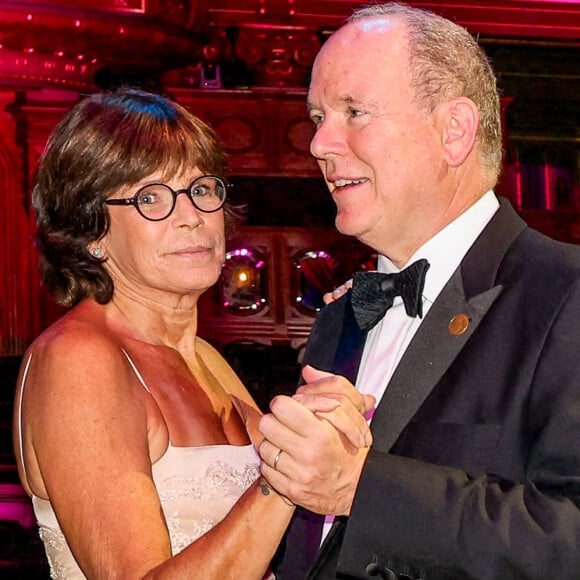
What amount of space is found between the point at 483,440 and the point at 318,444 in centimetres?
29

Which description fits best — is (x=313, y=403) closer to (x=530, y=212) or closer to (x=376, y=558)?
(x=376, y=558)

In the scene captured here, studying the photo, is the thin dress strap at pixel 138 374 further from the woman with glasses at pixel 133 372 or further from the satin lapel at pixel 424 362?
the satin lapel at pixel 424 362

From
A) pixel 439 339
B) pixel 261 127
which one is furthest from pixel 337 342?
pixel 261 127

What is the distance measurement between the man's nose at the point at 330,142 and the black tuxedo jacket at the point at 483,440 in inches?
14.0

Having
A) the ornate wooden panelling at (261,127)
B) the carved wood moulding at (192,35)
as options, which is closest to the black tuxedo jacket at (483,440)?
the carved wood moulding at (192,35)

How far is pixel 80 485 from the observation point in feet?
6.81

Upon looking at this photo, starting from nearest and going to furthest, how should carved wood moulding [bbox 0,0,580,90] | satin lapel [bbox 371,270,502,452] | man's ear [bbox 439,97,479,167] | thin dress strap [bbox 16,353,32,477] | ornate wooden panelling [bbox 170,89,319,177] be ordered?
satin lapel [bbox 371,270,502,452] < man's ear [bbox 439,97,479,167] < thin dress strap [bbox 16,353,32,477] < carved wood moulding [bbox 0,0,580,90] < ornate wooden panelling [bbox 170,89,319,177]

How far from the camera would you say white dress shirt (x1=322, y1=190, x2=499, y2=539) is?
2.13 metres

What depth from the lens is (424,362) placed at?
1933 millimetres

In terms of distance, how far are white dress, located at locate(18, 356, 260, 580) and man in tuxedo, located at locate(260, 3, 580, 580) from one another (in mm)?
223

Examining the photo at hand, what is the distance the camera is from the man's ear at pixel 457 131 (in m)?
2.20

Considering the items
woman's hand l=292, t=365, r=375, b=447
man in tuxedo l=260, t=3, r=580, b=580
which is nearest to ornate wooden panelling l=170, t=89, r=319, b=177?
man in tuxedo l=260, t=3, r=580, b=580

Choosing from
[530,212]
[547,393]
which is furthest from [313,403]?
[530,212]

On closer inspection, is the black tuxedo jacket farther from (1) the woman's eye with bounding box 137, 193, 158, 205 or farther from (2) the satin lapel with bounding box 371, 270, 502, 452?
(1) the woman's eye with bounding box 137, 193, 158, 205
